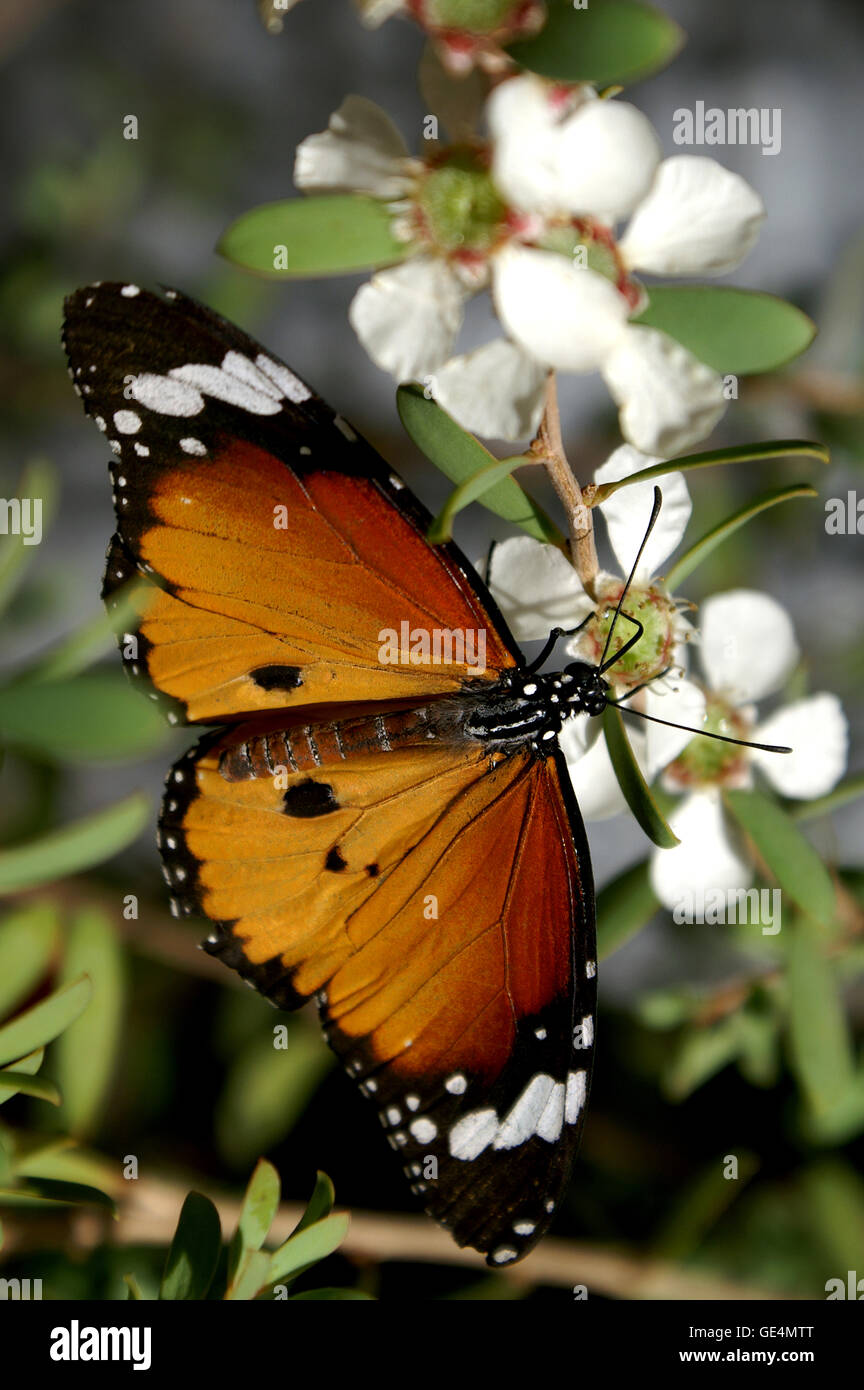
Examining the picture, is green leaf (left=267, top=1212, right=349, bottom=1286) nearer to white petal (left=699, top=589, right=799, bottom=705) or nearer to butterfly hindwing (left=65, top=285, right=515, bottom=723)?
butterfly hindwing (left=65, top=285, right=515, bottom=723)

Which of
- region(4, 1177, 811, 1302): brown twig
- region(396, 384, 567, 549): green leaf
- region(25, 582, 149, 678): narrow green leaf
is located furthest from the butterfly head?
region(4, 1177, 811, 1302): brown twig

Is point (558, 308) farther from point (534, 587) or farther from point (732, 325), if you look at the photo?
point (534, 587)

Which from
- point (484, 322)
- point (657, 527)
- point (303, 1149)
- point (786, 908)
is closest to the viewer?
point (657, 527)

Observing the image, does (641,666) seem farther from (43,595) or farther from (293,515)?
(43,595)

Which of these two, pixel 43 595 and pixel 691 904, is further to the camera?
pixel 43 595

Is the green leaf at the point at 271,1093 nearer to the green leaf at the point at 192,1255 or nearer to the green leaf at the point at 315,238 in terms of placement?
the green leaf at the point at 192,1255

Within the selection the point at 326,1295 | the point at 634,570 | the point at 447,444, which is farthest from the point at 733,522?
the point at 326,1295
